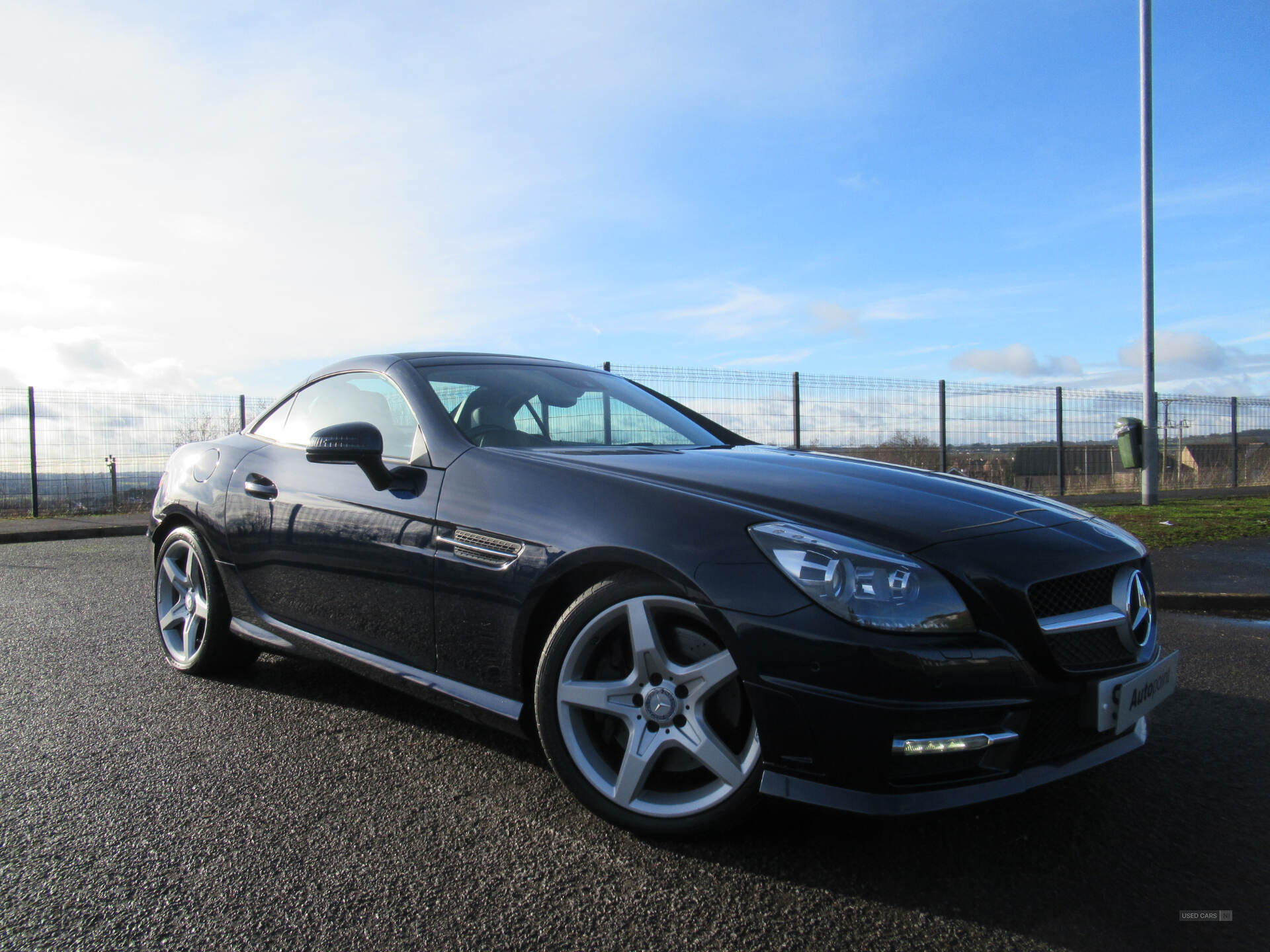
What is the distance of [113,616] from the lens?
17.1ft

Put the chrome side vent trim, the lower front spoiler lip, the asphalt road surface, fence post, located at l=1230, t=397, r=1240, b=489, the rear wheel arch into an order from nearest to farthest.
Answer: the asphalt road surface, the lower front spoiler lip, the chrome side vent trim, the rear wheel arch, fence post, located at l=1230, t=397, r=1240, b=489

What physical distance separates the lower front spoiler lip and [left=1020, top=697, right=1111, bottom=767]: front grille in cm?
4

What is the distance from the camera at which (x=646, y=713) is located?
226cm

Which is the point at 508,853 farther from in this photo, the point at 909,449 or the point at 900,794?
the point at 909,449

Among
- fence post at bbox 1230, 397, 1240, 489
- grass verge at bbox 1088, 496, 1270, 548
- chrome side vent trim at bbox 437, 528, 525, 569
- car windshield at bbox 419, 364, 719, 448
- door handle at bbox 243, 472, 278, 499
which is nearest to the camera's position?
chrome side vent trim at bbox 437, 528, 525, 569

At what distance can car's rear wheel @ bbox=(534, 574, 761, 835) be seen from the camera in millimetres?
2162

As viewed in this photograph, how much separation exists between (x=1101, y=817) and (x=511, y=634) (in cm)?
167

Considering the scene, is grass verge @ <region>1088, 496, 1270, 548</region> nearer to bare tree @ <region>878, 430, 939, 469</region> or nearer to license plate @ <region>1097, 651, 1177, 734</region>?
bare tree @ <region>878, 430, 939, 469</region>

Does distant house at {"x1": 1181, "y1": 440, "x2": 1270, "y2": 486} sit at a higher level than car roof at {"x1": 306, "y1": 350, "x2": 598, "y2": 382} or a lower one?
lower

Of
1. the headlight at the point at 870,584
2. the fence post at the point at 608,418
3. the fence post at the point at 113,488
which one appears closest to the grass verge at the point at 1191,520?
the fence post at the point at 608,418

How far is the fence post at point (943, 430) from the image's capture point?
45.3 ft

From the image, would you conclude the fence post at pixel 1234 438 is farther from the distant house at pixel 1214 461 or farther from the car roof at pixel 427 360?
the car roof at pixel 427 360

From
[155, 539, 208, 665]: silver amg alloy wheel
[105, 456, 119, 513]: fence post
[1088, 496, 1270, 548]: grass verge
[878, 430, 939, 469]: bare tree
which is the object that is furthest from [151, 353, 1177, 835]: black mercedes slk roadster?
[105, 456, 119, 513]: fence post

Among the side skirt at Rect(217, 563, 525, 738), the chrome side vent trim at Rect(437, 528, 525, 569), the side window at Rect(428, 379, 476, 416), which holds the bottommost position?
the side skirt at Rect(217, 563, 525, 738)
